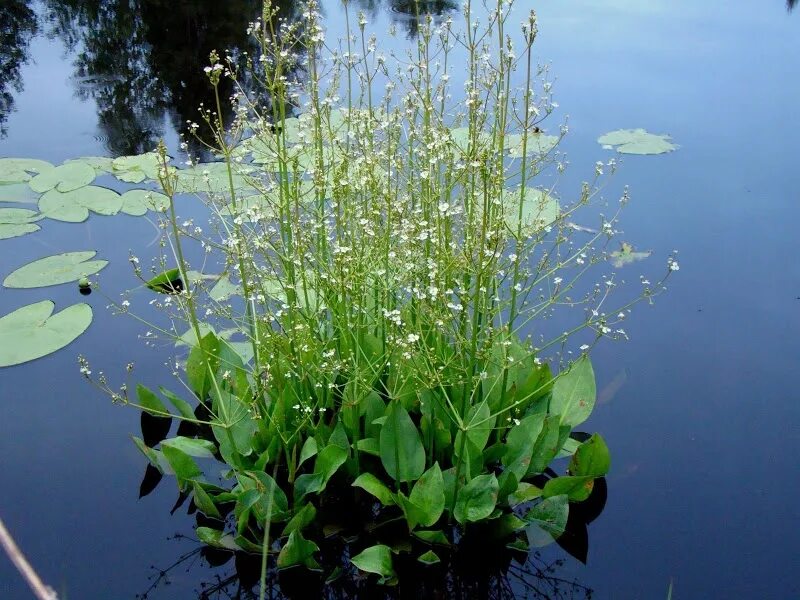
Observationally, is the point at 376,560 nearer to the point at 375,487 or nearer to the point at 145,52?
the point at 375,487

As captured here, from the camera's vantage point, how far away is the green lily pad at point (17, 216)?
431cm

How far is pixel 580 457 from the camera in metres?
2.63

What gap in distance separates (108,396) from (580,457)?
187cm

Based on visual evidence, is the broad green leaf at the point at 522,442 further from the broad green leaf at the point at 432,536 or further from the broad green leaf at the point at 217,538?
the broad green leaf at the point at 217,538

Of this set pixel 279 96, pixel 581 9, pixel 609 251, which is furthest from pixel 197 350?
pixel 581 9

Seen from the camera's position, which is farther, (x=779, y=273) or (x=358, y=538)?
(x=779, y=273)

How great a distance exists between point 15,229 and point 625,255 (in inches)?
126

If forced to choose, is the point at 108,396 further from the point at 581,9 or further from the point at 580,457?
the point at 581,9

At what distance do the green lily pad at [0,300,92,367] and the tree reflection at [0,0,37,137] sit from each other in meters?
2.46

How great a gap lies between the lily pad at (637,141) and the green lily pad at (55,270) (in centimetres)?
315

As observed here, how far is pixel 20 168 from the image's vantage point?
486 centimetres

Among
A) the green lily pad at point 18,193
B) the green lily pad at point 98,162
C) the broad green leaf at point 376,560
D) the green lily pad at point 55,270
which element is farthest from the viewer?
the green lily pad at point 98,162

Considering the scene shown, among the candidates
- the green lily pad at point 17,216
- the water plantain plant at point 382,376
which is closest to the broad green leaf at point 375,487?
the water plantain plant at point 382,376

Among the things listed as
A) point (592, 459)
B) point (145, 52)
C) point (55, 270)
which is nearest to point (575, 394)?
point (592, 459)
